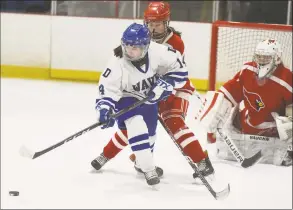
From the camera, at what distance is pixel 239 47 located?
116cm

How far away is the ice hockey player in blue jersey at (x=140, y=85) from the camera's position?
0.71 metres

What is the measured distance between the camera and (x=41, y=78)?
1789 mm

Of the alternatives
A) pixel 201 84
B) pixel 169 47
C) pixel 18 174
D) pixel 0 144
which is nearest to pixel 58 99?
pixel 18 174

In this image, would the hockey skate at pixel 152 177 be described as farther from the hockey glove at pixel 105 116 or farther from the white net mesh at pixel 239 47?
the white net mesh at pixel 239 47

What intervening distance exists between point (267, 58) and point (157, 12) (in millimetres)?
162

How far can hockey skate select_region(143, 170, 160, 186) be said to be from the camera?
76 centimetres

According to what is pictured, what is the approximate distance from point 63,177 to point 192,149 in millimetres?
1998

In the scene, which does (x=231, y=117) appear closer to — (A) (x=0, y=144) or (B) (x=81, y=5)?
(B) (x=81, y=5)

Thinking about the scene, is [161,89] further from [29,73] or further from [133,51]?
[29,73]

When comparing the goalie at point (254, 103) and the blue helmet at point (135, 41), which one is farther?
the goalie at point (254, 103)

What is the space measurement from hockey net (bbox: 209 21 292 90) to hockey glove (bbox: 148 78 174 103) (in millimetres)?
120

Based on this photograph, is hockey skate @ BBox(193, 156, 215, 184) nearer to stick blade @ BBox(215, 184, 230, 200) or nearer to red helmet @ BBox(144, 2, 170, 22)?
stick blade @ BBox(215, 184, 230, 200)

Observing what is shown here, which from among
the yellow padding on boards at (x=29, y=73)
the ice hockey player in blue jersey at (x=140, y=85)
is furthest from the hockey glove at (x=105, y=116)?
the yellow padding on boards at (x=29, y=73)

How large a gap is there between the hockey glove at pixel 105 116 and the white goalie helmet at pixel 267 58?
19cm
